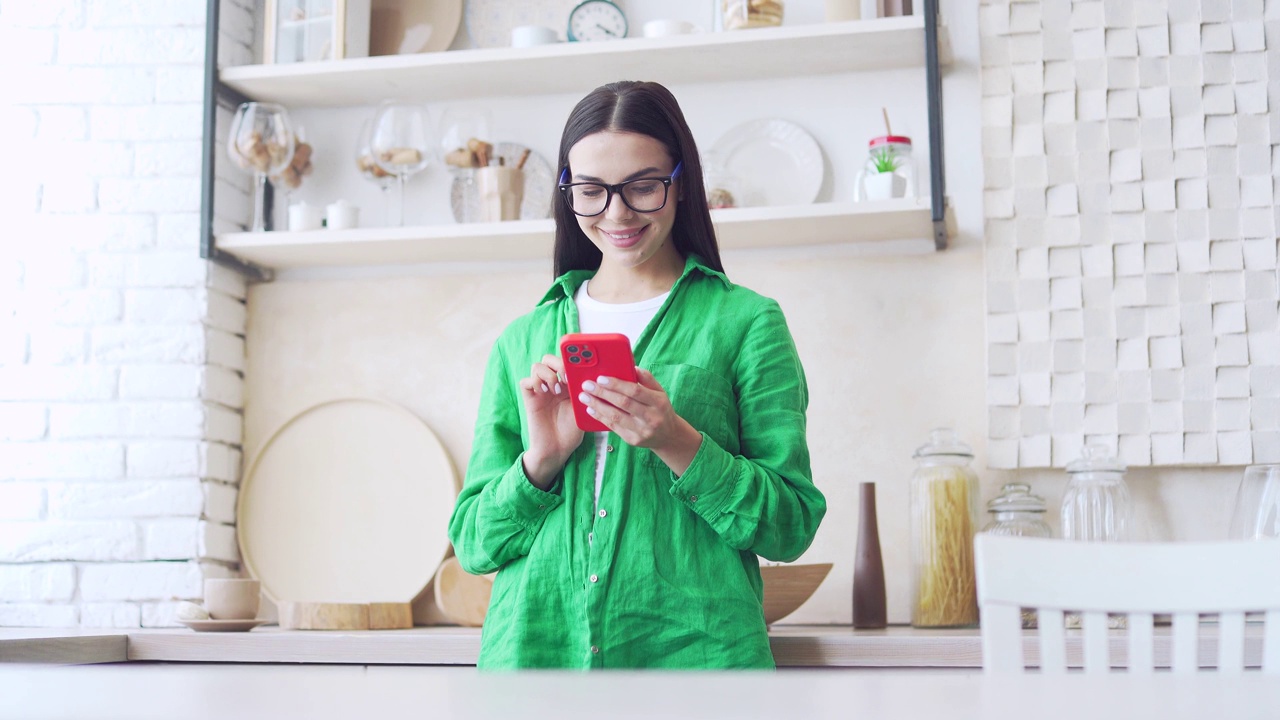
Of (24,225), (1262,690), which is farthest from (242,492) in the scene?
(1262,690)

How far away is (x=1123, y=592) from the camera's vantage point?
1053mm

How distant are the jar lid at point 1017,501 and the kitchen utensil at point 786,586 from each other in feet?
1.05

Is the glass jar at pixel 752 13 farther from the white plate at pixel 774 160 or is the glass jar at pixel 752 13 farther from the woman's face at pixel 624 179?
the woman's face at pixel 624 179

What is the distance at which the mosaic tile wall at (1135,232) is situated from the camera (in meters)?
2.02

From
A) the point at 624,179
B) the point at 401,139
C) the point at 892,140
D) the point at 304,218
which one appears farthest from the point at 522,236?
the point at 624,179

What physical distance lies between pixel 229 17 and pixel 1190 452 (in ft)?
6.27

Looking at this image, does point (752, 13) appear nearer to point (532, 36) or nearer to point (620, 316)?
point (532, 36)

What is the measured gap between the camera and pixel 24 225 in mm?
2273

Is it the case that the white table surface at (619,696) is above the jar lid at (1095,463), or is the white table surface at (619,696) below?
below

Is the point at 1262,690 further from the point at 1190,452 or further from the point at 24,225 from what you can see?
the point at 24,225

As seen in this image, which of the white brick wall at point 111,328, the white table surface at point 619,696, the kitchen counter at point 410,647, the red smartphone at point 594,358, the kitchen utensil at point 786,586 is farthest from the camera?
the white brick wall at point 111,328

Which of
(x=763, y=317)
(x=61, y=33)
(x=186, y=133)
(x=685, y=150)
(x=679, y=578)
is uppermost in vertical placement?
(x=61, y=33)

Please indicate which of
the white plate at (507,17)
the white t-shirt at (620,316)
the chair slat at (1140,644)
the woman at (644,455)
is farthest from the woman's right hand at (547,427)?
the white plate at (507,17)

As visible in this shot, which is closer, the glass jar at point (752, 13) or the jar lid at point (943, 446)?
the jar lid at point (943, 446)
